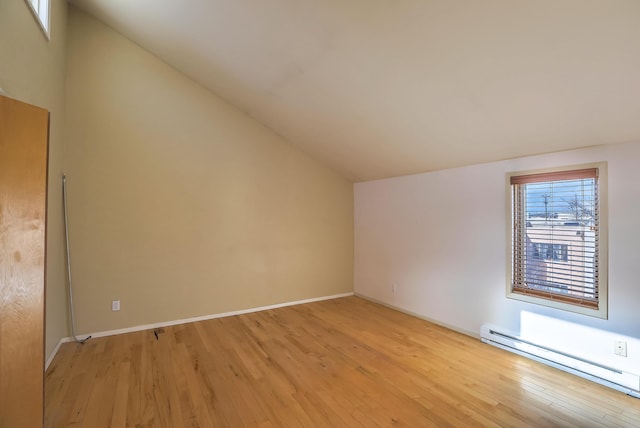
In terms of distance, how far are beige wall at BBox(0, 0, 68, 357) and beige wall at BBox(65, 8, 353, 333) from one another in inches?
6.9

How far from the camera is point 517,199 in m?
3.00

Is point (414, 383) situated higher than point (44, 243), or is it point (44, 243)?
point (44, 243)

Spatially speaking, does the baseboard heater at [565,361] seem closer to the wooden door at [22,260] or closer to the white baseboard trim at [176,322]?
the white baseboard trim at [176,322]

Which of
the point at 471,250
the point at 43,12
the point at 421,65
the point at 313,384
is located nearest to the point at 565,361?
the point at 471,250

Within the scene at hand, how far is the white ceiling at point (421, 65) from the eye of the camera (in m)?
1.71

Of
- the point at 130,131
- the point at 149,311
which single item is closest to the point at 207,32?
the point at 130,131

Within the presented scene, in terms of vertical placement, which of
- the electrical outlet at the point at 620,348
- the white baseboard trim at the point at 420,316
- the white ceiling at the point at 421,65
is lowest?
the white baseboard trim at the point at 420,316

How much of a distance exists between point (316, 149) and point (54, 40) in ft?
9.96

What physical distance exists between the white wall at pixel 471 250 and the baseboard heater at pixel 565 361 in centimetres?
7

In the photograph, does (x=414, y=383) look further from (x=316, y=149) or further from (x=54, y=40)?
(x=54, y=40)

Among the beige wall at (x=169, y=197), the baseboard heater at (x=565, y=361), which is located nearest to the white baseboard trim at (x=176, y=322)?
the beige wall at (x=169, y=197)

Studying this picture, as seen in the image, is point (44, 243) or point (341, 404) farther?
point (341, 404)

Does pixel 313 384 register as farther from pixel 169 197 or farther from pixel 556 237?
pixel 169 197

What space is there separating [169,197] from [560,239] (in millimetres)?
4273
